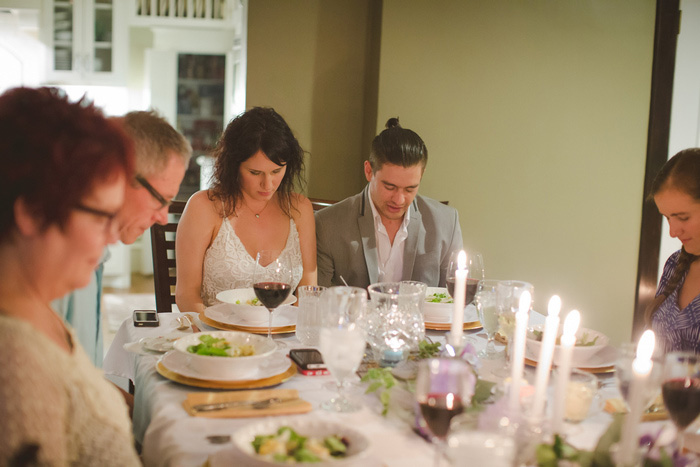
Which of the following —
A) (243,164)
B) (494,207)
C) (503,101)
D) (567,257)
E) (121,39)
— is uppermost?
(121,39)

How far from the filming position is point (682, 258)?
6.47ft

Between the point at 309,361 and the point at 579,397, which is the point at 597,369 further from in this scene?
the point at 309,361

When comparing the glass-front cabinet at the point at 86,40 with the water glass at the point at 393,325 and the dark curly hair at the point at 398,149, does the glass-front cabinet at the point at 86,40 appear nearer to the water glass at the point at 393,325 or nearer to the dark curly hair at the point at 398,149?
the dark curly hair at the point at 398,149

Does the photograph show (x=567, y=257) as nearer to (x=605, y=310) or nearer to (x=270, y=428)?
(x=605, y=310)

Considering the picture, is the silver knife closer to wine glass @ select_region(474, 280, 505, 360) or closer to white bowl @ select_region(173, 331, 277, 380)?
white bowl @ select_region(173, 331, 277, 380)

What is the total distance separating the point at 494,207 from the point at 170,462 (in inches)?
107

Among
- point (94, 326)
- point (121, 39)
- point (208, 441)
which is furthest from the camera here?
point (121, 39)

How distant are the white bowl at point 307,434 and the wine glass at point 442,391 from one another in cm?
11

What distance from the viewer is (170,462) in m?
1.00

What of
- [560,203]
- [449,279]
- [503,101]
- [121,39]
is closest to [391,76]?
[503,101]

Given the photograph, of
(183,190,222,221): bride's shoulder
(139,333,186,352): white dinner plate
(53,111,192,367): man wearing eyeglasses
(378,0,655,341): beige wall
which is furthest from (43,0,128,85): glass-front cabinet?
(139,333,186,352): white dinner plate

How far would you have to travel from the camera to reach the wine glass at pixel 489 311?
60.4 inches

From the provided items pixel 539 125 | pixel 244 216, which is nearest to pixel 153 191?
pixel 244 216

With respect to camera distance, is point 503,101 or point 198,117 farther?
point 198,117
